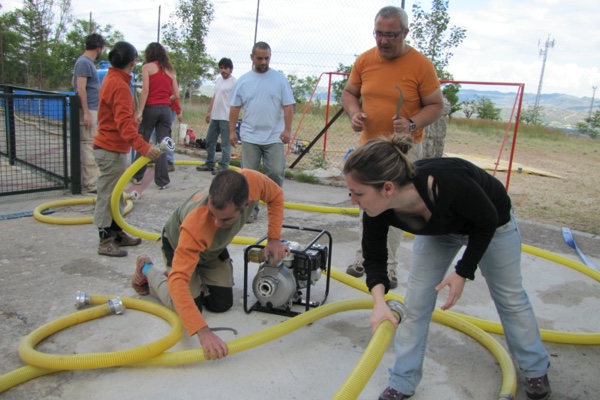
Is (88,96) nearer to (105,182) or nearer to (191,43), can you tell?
(105,182)

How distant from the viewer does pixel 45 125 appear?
7340 mm

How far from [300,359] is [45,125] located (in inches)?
246

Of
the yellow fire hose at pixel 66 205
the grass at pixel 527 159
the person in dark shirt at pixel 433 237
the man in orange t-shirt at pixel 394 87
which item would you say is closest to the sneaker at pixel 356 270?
the man in orange t-shirt at pixel 394 87

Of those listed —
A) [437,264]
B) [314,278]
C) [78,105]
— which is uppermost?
[78,105]

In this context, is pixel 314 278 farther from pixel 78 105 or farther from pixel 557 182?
pixel 557 182

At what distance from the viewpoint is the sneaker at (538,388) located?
2.42 metres

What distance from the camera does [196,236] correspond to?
259cm

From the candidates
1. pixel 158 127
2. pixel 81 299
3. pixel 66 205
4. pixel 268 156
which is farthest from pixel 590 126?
pixel 81 299

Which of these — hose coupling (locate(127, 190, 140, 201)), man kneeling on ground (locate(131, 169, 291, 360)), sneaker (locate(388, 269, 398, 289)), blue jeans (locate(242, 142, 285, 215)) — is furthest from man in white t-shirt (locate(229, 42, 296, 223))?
man kneeling on ground (locate(131, 169, 291, 360))

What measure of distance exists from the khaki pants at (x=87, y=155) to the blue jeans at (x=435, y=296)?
4.73 meters

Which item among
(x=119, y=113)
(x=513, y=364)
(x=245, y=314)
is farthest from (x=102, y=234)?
(x=513, y=364)

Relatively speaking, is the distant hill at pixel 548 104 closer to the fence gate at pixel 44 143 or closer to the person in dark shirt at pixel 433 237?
the fence gate at pixel 44 143

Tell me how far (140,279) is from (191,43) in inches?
348

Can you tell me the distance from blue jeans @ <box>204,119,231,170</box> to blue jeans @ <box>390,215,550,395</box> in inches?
204
